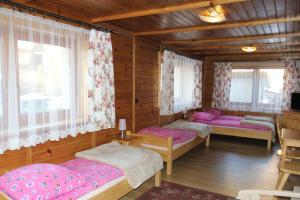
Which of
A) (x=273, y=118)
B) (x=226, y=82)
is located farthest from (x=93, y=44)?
(x=273, y=118)

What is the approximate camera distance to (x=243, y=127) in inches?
217

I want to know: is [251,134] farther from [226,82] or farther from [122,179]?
[122,179]

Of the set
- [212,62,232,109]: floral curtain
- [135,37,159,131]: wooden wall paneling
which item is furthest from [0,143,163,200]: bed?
[212,62,232,109]: floral curtain

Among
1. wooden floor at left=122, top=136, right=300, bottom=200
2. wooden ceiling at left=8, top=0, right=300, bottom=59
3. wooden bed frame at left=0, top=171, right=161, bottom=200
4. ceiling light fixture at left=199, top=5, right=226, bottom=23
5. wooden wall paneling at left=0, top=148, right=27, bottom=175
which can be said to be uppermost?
wooden ceiling at left=8, top=0, right=300, bottom=59

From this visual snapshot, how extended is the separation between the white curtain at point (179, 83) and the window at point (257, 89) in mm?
1292

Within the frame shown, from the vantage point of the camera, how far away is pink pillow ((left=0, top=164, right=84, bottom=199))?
190cm

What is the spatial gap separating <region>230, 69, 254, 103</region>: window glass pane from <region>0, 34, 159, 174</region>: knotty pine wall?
10.9 ft

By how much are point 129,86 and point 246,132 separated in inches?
122

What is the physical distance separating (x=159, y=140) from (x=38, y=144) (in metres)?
1.82

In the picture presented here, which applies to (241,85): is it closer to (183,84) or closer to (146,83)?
(183,84)

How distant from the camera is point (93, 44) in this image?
3.04 metres

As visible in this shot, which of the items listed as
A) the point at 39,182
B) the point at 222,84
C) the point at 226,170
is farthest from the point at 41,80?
the point at 222,84

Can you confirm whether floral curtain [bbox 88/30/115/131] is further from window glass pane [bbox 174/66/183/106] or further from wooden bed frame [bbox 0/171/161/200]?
window glass pane [bbox 174/66/183/106]

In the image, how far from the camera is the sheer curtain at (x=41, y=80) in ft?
7.31
